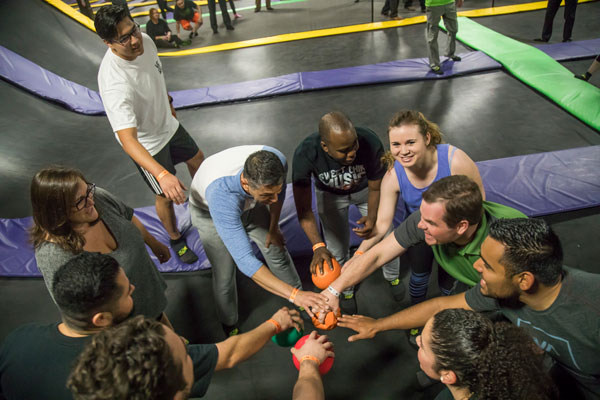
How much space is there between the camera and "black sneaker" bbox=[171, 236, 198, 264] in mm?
3006

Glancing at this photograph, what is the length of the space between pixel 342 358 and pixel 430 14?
16.4 feet

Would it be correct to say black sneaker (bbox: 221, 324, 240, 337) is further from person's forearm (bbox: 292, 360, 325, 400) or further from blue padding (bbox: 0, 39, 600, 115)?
blue padding (bbox: 0, 39, 600, 115)

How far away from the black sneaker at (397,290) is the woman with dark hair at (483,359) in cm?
143

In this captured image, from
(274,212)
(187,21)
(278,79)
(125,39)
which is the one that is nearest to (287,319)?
(274,212)

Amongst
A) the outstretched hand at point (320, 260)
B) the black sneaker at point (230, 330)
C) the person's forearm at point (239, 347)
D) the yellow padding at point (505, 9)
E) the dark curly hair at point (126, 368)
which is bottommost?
the black sneaker at point (230, 330)

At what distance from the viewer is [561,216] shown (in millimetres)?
3055

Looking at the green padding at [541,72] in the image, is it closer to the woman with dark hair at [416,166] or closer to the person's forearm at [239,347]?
the woman with dark hair at [416,166]

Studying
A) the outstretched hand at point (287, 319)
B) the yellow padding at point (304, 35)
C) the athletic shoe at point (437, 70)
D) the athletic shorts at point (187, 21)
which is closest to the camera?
the outstretched hand at point (287, 319)

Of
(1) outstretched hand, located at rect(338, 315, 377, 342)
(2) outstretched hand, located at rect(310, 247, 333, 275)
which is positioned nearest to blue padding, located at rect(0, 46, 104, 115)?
(2) outstretched hand, located at rect(310, 247, 333, 275)

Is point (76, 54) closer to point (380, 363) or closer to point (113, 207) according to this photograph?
point (113, 207)

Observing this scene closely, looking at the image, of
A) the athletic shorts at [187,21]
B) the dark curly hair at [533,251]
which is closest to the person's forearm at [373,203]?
the dark curly hair at [533,251]

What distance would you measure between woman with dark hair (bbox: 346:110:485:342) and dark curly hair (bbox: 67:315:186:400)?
4.72ft

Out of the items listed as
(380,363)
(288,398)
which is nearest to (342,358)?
(380,363)

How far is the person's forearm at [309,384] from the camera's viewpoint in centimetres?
143
